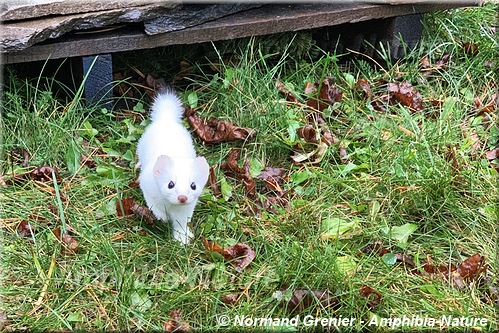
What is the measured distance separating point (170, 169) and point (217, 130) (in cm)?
72

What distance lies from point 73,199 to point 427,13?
2016 millimetres

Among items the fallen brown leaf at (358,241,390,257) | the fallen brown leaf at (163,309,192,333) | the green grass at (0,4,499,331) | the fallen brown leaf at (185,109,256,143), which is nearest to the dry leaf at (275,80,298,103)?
the green grass at (0,4,499,331)

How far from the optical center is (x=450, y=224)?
2652mm

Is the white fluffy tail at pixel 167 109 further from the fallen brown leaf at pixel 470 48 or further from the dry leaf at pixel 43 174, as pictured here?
the fallen brown leaf at pixel 470 48

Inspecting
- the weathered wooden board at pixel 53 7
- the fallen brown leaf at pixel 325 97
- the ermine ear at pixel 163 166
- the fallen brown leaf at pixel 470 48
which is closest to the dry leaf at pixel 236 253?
the ermine ear at pixel 163 166

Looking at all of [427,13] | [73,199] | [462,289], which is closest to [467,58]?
[427,13]

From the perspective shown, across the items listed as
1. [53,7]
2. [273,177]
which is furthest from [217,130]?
[53,7]

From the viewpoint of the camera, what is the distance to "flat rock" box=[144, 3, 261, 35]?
3.14 meters

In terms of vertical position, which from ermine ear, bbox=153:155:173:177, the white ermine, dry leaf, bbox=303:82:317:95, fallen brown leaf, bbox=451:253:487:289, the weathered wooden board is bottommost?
fallen brown leaf, bbox=451:253:487:289

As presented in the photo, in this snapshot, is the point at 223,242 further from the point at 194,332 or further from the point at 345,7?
the point at 345,7

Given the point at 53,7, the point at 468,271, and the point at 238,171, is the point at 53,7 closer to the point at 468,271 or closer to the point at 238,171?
the point at 238,171

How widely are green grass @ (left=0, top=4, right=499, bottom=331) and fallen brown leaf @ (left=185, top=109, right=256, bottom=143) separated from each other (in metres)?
0.04

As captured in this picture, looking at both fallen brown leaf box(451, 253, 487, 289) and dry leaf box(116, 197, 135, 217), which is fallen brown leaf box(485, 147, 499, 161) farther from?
dry leaf box(116, 197, 135, 217)

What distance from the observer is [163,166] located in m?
2.40
